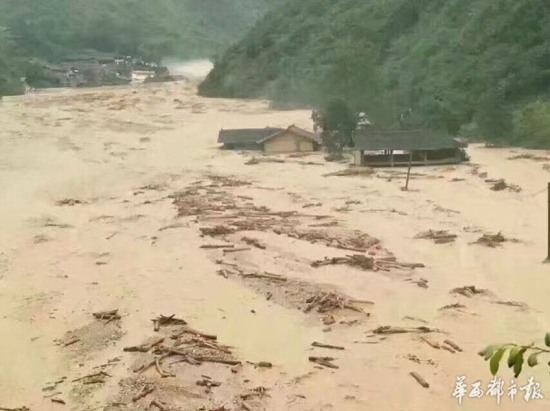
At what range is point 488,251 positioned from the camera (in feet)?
59.8

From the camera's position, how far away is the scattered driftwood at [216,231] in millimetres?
20008

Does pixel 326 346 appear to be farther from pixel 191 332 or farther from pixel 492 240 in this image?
pixel 492 240

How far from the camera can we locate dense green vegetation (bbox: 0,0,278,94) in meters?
101

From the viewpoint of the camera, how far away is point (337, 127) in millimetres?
35188

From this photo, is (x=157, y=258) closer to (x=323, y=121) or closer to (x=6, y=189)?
(x=6, y=189)

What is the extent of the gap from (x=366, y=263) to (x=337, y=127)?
18.9m

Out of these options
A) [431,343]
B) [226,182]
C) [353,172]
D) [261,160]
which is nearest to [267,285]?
[431,343]

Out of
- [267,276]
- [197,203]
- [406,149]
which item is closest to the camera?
[267,276]

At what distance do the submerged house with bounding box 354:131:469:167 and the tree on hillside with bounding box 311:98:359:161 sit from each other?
3.03 meters

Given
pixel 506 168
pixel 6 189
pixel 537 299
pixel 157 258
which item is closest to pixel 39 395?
pixel 157 258

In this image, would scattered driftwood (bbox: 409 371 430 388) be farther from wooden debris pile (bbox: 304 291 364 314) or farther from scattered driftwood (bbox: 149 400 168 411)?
scattered driftwood (bbox: 149 400 168 411)

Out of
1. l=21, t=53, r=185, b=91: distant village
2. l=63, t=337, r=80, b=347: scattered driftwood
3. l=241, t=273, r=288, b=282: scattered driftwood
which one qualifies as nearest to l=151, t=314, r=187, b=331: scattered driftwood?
l=63, t=337, r=80, b=347: scattered driftwood

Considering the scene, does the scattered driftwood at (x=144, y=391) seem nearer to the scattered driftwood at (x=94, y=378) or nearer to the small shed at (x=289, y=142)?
the scattered driftwood at (x=94, y=378)

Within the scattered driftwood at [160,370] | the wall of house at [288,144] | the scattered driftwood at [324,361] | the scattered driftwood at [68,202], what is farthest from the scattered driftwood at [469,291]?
the wall of house at [288,144]
